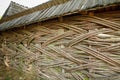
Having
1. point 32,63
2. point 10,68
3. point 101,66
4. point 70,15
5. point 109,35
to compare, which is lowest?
point 10,68

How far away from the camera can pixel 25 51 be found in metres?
9.40

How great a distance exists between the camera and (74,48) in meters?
6.93

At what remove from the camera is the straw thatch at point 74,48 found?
603 cm

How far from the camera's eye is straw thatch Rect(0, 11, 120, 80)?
6027 millimetres

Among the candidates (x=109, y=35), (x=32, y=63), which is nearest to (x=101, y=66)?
(x=109, y=35)

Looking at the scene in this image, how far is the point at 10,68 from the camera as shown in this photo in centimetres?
1064

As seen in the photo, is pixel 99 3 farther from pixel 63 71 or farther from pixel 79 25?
pixel 63 71

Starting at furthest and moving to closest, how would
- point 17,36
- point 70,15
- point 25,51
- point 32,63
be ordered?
point 17,36 < point 25,51 < point 32,63 < point 70,15

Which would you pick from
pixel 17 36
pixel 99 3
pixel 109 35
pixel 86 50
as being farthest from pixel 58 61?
pixel 17 36

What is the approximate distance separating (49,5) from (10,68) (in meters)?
4.24

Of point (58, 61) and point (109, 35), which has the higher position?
point (109, 35)

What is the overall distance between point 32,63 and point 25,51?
0.90 meters

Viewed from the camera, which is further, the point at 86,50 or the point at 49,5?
the point at 49,5

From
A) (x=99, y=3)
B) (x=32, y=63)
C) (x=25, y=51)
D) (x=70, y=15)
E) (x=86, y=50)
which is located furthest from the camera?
(x=25, y=51)
